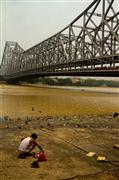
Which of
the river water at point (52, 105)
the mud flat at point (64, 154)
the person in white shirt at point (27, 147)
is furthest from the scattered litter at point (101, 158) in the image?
the river water at point (52, 105)

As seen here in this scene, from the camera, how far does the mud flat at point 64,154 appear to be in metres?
8.38

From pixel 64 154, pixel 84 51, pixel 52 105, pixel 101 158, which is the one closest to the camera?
pixel 101 158

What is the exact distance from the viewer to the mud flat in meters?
8.38

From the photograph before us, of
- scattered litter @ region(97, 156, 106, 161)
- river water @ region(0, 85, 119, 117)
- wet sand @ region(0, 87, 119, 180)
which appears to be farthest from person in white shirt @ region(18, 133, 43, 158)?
river water @ region(0, 85, 119, 117)

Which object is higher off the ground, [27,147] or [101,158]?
[27,147]

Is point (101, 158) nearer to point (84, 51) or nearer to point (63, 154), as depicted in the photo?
point (63, 154)

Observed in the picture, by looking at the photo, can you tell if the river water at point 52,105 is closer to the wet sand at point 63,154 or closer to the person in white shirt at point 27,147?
the wet sand at point 63,154

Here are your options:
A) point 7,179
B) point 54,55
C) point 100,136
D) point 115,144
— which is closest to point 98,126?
point 100,136

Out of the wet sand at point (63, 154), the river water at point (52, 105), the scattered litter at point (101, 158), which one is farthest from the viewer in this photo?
the river water at point (52, 105)

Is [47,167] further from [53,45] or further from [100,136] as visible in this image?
[53,45]

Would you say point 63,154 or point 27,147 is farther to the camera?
point 63,154

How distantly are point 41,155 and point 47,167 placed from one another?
70cm

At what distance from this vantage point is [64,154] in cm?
1048

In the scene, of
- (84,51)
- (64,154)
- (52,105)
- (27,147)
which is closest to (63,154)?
(64,154)
